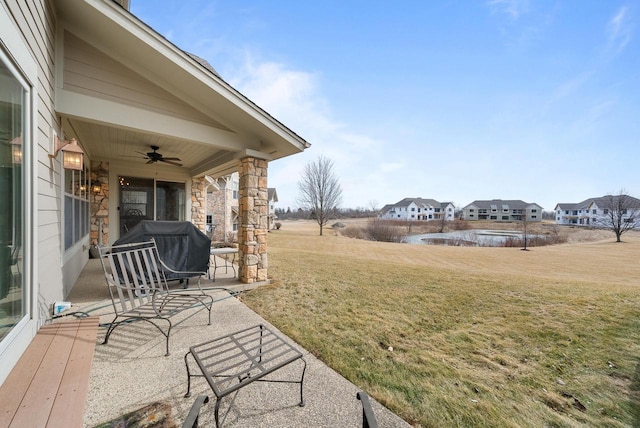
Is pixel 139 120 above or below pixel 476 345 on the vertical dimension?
above

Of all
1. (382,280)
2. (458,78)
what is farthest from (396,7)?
(382,280)

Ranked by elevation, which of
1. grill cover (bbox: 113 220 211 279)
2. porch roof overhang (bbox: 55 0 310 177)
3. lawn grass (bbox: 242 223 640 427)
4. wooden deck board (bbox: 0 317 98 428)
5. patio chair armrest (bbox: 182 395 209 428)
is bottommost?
lawn grass (bbox: 242 223 640 427)

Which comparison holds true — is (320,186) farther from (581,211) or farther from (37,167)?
(581,211)

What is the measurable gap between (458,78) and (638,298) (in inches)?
378

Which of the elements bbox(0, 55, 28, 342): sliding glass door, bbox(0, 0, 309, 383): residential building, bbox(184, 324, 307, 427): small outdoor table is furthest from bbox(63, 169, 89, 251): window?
bbox(184, 324, 307, 427): small outdoor table

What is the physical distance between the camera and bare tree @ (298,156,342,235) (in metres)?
26.5

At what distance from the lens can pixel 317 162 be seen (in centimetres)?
2655

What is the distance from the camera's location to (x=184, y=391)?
207 centimetres

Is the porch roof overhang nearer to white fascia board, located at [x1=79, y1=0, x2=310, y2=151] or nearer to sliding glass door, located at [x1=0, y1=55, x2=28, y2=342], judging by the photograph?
white fascia board, located at [x1=79, y1=0, x2=310, y2=151]

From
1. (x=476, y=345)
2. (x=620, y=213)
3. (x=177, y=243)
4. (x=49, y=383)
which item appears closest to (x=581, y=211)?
(x=620, y=213)

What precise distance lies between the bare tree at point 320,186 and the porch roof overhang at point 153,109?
20633 mm

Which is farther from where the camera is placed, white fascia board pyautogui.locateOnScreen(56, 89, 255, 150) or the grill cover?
the grill cover

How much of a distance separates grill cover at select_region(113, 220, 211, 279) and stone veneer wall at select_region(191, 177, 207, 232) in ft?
15.5

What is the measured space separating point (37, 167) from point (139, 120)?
1.83 meters
